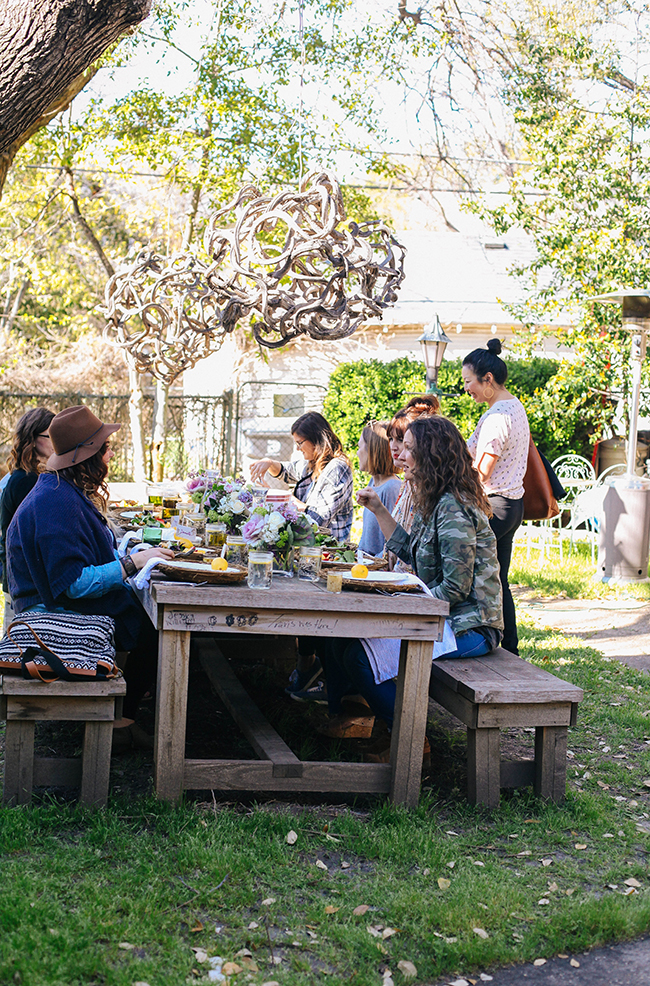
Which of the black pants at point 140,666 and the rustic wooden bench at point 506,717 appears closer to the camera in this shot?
the rustic wooden bench at point 506,717

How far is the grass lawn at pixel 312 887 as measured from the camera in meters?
2.81

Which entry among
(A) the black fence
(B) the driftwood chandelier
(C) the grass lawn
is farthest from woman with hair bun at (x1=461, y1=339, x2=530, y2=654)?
(A) the black fence

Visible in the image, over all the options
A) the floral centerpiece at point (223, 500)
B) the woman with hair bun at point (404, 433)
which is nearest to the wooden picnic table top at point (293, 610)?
the floral centerpiece at point (223, 500)

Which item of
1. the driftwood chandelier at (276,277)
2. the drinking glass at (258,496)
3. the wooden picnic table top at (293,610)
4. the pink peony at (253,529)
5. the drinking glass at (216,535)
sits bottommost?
the wooden picnic table top at (293,610)

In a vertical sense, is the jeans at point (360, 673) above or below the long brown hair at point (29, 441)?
below

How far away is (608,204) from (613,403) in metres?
2.74

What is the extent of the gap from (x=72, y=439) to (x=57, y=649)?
958 mm

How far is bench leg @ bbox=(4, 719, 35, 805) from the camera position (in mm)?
3637

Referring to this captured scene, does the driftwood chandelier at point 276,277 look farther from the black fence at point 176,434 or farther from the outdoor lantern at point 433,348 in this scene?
the black fence at point 176,434

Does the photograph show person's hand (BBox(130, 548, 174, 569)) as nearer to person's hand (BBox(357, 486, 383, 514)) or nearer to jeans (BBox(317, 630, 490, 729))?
jeans (BBox(317, 630, 490, 729))

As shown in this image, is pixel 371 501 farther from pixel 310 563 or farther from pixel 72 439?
pixel 72 439

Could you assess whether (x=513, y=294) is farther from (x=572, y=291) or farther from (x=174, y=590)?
(x=174, y=590)

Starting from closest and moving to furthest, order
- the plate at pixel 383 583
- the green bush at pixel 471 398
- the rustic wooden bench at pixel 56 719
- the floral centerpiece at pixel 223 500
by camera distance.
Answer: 1. the rustic wooden bench at pixel 56 719
2. the plate at pixel 383 583
3. the floral centerpiece at pixel 223 500
4. the green bush at pixel 471 398

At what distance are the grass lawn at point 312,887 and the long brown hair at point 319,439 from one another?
259 centimetres
